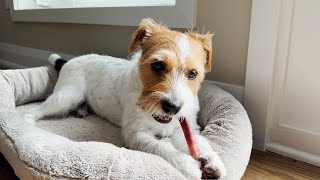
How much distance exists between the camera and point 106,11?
250 centimetres

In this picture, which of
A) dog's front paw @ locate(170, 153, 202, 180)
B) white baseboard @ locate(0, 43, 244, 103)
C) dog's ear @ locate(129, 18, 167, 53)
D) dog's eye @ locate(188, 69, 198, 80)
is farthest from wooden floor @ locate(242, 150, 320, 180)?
white baseboard @ locate(0, 43, 244, 103)

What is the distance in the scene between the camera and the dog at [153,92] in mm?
1170

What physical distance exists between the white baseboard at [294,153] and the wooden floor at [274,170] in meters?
0.03

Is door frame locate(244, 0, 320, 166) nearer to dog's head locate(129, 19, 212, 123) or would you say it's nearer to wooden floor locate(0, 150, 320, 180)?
wooden floor locate(0, 150, 320, 180)

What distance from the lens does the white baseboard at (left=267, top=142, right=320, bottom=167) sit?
1622 mm

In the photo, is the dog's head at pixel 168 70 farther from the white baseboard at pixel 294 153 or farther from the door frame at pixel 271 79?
the white baseboard at pixel 294 153

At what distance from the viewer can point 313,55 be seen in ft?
5.19

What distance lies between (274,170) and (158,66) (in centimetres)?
82

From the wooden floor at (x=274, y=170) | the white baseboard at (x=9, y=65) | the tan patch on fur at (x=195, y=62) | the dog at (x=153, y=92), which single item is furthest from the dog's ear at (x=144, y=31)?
the white baseboard at (x=9, y=65)

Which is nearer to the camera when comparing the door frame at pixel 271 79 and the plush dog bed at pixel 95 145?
the plush dog bed at pixel 95 145

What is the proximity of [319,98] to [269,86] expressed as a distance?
248 millimetres

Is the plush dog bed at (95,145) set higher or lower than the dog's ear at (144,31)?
lower

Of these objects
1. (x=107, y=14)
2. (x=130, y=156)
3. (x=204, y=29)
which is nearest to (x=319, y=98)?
(x=204, y=29)

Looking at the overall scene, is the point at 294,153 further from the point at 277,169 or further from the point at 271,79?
the point at 271,79
